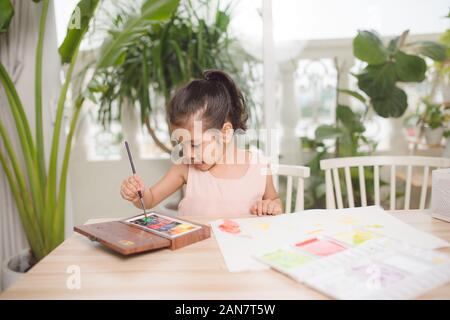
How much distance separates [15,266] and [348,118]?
76.7 inches

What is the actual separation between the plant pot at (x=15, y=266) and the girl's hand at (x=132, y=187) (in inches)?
38.6

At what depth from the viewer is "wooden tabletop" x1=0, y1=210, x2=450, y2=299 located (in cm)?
64

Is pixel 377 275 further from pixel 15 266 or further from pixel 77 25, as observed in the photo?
pixel 15 266

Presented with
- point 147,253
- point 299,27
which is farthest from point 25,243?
point 299,27

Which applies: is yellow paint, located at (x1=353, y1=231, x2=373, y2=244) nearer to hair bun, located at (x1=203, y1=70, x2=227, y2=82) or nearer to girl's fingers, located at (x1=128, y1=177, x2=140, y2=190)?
girl's fingers, located at (x1=128, y1=177, x2=140, y2=190)

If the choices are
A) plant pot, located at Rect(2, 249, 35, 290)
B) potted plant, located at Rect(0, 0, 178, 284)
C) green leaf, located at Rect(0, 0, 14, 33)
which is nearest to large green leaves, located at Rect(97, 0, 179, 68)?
potted plant, located at Rect(0, 0, 178, 284)

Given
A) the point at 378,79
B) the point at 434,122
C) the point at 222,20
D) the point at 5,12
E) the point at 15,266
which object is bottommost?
the point at 15,266

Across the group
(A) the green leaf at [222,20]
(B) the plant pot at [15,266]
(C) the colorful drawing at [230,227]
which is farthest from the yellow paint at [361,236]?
(A) the green leaf at [222,20]

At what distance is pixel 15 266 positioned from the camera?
71.8 inches

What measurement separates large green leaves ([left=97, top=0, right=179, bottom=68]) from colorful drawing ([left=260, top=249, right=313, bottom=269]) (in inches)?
51.6

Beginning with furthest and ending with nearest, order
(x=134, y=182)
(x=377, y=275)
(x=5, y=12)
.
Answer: (x=5, y=12) → (x=134, y=182) → (x=377, y=275)

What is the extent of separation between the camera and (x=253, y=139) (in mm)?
2324

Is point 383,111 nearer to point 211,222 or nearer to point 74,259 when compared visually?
point 211,222

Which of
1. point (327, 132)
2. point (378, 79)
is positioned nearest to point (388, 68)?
point (378, 79)
